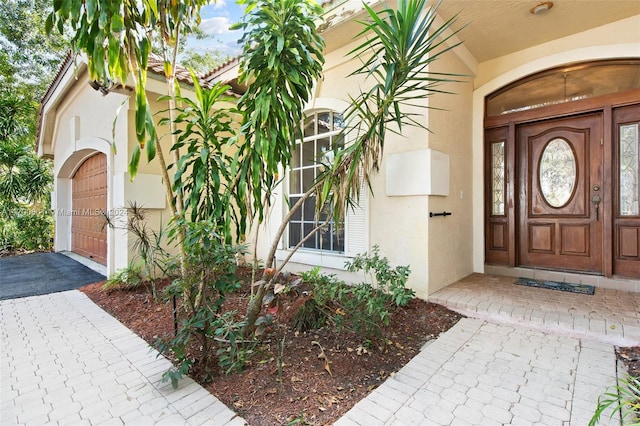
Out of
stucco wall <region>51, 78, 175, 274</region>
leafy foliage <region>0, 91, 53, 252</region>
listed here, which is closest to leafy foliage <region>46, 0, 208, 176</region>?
stucco wall <region>51, 78, 175, 274</region>

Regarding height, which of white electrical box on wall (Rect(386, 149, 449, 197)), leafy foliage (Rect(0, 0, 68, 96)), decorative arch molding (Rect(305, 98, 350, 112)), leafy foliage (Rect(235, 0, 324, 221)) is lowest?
white electrical box on wall (Rect(386, 149, 449, 197))

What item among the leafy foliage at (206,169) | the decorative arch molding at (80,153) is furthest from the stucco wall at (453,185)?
the decorative arch molding at (80,153)

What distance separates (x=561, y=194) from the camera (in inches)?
178

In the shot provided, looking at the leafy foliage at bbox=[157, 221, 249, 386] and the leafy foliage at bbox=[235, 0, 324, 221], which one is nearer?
the leafy foliage at bbox=[157, 221, 249, 386]

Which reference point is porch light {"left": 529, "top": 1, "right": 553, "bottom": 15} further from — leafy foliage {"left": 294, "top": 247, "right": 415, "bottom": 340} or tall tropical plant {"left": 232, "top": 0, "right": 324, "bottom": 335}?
leafy foliage {"left": 294, "top": 247, "right": 415, "bottom": 340}

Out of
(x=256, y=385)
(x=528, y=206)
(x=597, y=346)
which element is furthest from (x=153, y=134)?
(x=528, y=206)

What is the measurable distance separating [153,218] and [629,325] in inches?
251

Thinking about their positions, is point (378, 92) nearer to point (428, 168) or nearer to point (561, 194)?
point (428, 168)

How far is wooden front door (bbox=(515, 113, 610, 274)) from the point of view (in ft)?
14.0

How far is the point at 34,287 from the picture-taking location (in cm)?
508

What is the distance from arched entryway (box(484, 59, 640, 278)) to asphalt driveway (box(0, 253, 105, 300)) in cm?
729

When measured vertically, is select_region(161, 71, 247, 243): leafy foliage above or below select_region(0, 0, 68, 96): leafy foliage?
below

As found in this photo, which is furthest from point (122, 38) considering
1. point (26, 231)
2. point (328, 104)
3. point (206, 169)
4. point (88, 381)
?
point (26, 231)

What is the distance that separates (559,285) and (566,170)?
1690mm
